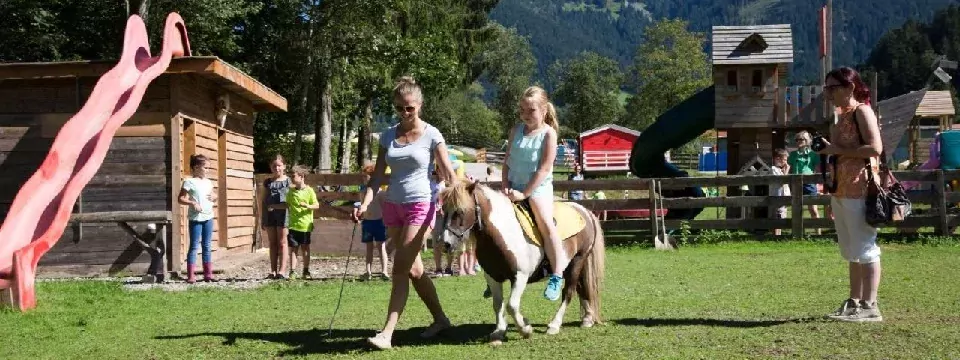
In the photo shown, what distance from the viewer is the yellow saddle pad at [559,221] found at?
6.55 meters

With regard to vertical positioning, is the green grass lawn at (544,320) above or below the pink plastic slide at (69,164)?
below

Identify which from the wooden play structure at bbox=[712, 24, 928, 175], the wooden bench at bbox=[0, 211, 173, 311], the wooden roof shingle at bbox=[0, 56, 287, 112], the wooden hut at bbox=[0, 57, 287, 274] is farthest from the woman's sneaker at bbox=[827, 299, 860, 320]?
the wooden play structure at bbox=[712, 24, 928, 175]

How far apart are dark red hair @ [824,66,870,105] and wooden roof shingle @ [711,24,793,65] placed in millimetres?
12049

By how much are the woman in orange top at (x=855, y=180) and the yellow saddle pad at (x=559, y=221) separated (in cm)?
192

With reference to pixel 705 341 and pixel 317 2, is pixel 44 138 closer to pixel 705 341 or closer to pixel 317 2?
Result: pixel 705 341

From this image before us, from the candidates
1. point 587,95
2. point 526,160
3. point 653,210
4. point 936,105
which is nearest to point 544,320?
point 526,160

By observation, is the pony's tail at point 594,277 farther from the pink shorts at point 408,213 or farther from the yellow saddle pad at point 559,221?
the pink shorts at point 408,213

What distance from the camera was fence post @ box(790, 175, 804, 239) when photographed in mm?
15617

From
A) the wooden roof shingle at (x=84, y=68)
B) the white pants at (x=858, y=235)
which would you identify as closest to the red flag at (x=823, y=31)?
the wooden roof shingle at (x=84, y=68)

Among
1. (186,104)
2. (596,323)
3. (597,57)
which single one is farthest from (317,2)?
(597,57)

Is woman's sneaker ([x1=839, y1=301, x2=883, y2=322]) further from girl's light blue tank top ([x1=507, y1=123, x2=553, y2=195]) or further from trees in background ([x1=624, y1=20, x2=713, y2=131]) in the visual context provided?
trees in background ([x1=624, y1=20, x2=713, y2=131])

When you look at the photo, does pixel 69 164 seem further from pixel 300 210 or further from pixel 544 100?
pixel 544 100

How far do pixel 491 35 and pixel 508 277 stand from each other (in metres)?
46.2

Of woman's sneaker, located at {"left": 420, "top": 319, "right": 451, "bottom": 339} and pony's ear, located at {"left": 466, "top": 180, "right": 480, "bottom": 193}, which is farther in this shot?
woman's sneaker, located at {"left": 420, "top": 319, "right": 451, "bottom": 339}
